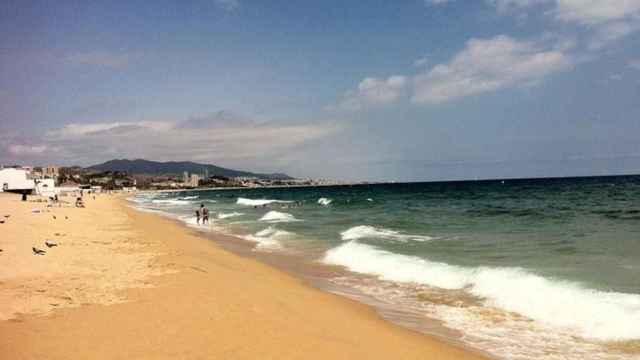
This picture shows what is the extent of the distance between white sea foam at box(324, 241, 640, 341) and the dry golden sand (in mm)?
2924

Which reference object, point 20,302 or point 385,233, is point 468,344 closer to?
point 20,302

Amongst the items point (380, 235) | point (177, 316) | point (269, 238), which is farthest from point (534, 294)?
point (269, 238)

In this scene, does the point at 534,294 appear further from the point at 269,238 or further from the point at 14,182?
the point at 14,182

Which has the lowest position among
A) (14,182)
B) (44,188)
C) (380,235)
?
(380,235)

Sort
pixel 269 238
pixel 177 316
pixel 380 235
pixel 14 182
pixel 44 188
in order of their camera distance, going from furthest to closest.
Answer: pixel 14 182 → pixel 44 188 → pixel 269 238 → pixel 380 235 → pixel 177 316

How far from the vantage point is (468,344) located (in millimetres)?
8742

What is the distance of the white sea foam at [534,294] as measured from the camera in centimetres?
955

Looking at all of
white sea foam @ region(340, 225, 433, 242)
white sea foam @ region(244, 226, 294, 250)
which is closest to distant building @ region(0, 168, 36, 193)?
white sea foam @ region(244, 226, 294, 250)

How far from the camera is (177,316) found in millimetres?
9273

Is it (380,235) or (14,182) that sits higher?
→ (14,182)

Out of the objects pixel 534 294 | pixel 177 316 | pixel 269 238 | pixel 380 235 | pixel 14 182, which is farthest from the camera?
pixel 14 182

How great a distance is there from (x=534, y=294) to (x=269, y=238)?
16.8 m

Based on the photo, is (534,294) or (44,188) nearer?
(534,294)

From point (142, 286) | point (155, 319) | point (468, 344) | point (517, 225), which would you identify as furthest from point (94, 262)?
point (517, 225)
